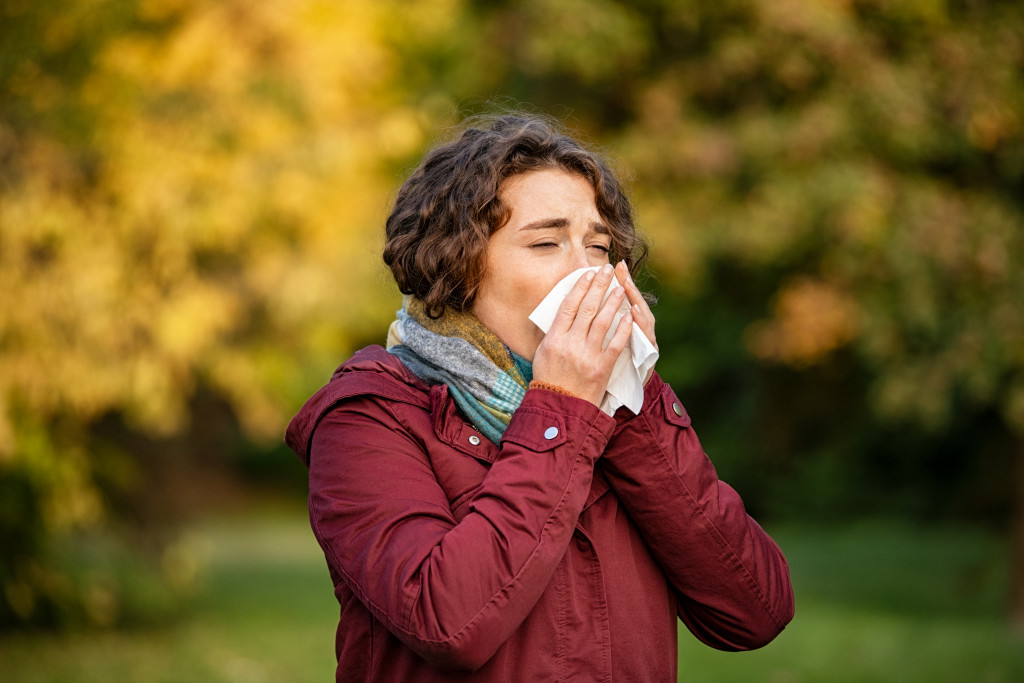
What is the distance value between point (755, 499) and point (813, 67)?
11008 mm

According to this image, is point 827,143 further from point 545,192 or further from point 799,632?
point 545,192

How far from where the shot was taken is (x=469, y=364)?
201 cm

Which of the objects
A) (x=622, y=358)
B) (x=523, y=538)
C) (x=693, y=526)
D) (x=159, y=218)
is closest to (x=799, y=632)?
(x=159, y=218)

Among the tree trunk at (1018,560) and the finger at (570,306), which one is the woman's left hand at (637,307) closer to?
the finger at (570,306)

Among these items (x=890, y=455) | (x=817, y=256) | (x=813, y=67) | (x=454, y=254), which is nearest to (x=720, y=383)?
(x=890, y=455)

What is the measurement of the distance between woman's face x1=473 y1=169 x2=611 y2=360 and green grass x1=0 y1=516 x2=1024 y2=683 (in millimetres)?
5099

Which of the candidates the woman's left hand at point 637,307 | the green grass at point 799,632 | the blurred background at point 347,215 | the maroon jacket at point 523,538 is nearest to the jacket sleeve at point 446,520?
the maroon jacket at point 523,538

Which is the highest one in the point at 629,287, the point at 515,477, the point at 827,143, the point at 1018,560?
the point at 827,143

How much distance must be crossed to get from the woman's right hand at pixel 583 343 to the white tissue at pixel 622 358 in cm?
3

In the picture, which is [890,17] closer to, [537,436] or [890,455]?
[537,436]

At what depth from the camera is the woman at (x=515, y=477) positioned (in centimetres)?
172

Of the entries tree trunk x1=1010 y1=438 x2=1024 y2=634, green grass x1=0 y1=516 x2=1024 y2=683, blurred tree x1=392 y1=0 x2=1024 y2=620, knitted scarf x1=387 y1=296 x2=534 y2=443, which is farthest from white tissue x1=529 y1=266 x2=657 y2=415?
tree trunk x1=1010 y1=438 x2=1024 y2=634

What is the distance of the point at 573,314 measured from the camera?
1920 mm

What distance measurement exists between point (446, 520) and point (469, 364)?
34 cm
